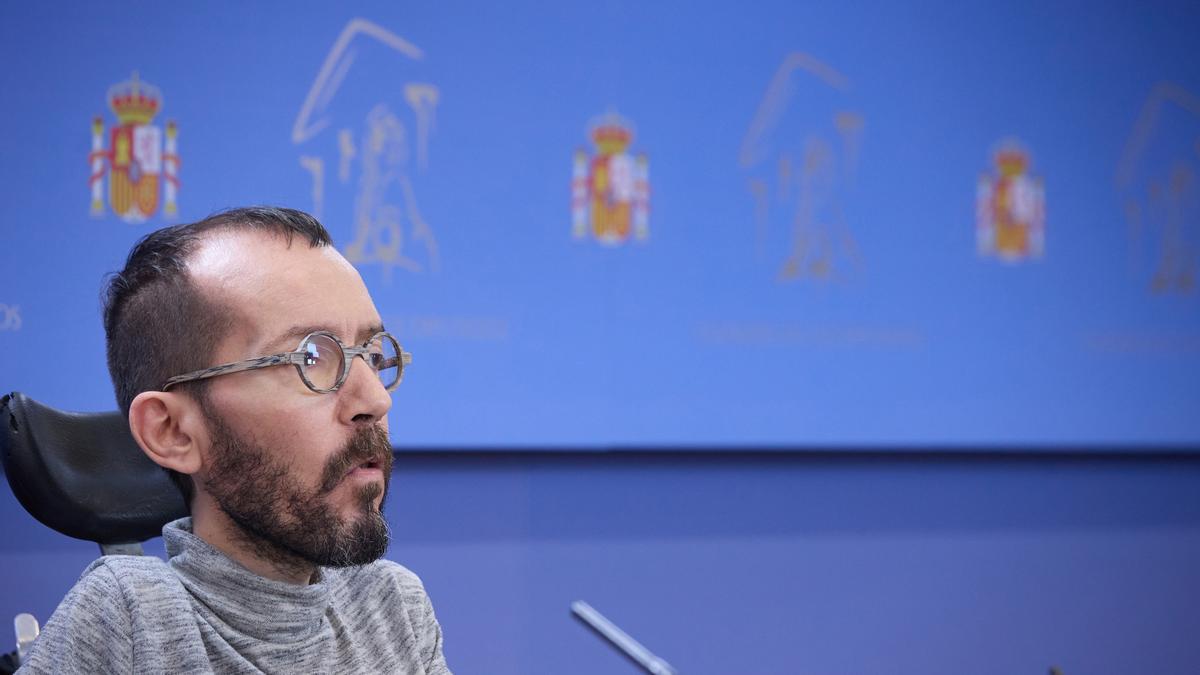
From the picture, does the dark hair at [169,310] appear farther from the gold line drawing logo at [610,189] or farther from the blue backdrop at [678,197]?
the gold line drawing logo at [610,189]

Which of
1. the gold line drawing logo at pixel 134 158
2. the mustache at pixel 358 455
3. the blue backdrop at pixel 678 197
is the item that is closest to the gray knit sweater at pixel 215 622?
the mustache at pixel 358 455

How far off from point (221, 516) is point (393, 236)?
154 centimetres

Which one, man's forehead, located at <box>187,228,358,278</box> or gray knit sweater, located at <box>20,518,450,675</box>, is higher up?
man's forehead, located at <box>187,228,358,278</box>

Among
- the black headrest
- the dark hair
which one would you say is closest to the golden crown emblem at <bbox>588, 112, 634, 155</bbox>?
the black headrest

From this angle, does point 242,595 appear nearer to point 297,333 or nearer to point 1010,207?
point 297,333

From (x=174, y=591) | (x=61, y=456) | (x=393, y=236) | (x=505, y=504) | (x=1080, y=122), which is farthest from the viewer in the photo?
(x=1080, y=122)

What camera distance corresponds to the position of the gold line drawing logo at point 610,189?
2787 mm

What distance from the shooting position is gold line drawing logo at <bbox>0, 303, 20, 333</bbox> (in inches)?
95.2

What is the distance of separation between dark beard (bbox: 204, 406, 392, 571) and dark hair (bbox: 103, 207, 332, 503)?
66 millimetres

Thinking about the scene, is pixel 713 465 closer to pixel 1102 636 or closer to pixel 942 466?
pixel 942 466

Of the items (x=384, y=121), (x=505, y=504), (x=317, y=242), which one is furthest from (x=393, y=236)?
(x=317, y=242)

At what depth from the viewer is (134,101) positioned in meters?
2.53

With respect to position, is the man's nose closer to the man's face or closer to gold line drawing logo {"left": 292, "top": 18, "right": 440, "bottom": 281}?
the man's face

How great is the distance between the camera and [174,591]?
1.09 meters
